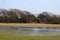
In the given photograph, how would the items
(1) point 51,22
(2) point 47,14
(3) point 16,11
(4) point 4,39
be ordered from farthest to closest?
(3) point 16,11
(2) point 47,14
(1) point 51,22
(4) point 4,39

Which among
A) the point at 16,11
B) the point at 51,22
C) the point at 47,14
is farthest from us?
the point at 16,11

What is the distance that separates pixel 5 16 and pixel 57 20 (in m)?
14.3

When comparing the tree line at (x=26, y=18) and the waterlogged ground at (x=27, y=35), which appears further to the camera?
the tree line at (x=26, y=18)

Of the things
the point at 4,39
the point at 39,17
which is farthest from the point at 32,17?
the point at 4,39

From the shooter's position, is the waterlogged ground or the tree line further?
the tree line

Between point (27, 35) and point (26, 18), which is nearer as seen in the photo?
point (27, 35)

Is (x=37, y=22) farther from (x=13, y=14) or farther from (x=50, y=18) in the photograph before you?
(x=13, y=14)

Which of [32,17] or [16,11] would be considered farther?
[16,11]

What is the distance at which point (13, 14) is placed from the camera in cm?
5456

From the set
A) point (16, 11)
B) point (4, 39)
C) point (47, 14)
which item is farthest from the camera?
point (16, 11)

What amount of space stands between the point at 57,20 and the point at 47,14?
14.6 feet

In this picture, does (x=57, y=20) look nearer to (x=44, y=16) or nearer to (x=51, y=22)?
(x=51, y=22)

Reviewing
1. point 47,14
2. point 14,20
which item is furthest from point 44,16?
point 14,20

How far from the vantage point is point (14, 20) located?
159ft
